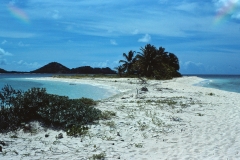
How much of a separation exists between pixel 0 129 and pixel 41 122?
1.32 metres

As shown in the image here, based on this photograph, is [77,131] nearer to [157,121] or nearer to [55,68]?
[157,121]

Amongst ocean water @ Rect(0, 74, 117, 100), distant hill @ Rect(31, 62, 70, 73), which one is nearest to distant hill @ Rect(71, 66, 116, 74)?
distant hill @ Rect(31, 62, 70, 73)

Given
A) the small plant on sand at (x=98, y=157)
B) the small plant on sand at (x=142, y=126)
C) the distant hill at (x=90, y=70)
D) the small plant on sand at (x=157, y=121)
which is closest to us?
the small plant on sand at (x=98, y=157)

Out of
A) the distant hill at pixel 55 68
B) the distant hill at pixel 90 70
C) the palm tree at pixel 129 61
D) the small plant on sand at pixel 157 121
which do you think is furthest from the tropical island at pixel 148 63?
the distant hill at pixel 55 68

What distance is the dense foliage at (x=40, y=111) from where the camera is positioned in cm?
852

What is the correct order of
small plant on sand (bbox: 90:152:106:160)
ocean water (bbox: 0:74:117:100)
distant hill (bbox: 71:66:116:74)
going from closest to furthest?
small plant on sand (bbox: 90:152:106:160), ocean water (bbox: 0:74:117:100), distant hill (bbox: 71:66:116:74)

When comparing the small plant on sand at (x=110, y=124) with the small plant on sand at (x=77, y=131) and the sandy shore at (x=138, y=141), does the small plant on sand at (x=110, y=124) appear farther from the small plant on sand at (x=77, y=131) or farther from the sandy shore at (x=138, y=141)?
the small plant on sand at (x=77, y=131)

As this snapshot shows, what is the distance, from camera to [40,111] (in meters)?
9.02

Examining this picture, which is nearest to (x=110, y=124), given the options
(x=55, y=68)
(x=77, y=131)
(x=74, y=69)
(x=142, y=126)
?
(x=142, y=126)

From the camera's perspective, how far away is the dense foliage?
27.9 ft

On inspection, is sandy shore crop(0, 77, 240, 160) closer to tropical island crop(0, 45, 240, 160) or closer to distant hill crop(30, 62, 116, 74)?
tropical island crop(0, 45, 240, 160)

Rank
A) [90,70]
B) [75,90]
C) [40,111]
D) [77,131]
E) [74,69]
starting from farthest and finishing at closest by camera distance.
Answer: [74,69] → [90,70] → [75,90] → [40,111] → [77,131]

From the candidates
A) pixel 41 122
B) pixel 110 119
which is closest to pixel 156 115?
pixel 110 119

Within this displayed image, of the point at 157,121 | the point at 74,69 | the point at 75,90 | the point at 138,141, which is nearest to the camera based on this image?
the point at 138,141
